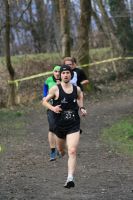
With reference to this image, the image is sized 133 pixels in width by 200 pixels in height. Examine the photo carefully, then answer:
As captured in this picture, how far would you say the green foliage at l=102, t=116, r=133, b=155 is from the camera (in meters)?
13.1

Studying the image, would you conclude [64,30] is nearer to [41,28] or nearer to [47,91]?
[47,91]

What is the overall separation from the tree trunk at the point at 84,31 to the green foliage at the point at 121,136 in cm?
798

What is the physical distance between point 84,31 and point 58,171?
15485 millimetres

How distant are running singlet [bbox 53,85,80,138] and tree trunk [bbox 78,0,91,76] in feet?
53.7

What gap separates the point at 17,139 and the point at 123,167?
486cm

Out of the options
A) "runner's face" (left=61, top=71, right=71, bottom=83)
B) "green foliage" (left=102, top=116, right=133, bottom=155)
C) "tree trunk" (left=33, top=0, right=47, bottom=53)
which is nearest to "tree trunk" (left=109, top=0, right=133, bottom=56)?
"tree trunk" (left=33, top=0, right=47, bottom=53)

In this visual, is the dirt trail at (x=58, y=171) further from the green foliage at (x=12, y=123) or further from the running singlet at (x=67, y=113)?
the running singlet at (x=67, y=113)

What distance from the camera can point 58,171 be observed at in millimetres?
10414

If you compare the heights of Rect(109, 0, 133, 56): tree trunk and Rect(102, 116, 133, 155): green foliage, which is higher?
Rect(109, 0, 133, 56): tree trunk

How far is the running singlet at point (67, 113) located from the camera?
8.84 m

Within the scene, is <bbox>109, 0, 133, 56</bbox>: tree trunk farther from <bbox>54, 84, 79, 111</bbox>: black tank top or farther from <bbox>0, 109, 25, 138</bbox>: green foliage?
<bbox>54, 84, 79, 111</bbox>: black tank top

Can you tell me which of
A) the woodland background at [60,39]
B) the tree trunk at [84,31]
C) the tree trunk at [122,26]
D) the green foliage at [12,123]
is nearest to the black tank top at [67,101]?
the green foliage at [12,123]

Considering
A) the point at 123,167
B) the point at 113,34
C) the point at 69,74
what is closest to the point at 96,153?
the point at 123,167

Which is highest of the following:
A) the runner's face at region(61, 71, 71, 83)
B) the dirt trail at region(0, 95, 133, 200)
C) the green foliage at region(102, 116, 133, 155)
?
the runner's face at region(61, 71, 71, 83)
